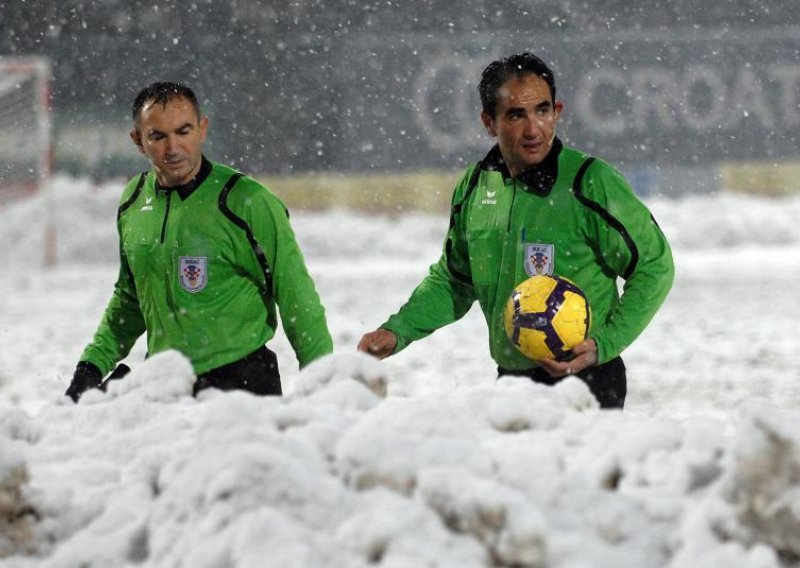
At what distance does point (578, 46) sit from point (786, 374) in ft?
29.5

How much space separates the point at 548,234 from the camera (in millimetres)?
4223

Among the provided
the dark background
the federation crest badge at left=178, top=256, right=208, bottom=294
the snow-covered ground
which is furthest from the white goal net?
the snow-covered ground

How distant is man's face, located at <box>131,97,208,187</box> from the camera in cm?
441

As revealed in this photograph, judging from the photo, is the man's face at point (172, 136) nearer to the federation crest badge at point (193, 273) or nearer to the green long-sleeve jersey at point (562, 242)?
the federation crest badge at point (193, 273)

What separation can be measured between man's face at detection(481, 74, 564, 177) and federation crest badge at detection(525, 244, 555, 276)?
0.88ft

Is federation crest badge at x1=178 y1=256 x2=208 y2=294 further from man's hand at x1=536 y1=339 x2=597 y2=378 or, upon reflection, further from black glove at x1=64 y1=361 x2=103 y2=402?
man's hand at x1=536 y1=339 x2=597 y2=378

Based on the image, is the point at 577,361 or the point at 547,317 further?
the point at 577,361

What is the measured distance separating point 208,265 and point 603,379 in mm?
1410

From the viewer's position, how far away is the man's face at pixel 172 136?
4414mm

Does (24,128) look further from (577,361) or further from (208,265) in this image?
(577,361)

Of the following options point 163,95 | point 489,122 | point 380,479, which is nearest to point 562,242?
point 489,122

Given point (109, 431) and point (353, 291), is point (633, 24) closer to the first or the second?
point (353, 291)

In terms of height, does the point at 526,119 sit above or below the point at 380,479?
above

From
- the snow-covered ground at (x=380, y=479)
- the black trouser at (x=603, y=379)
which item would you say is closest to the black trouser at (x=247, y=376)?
the black trouser at (x=603, y=379)
